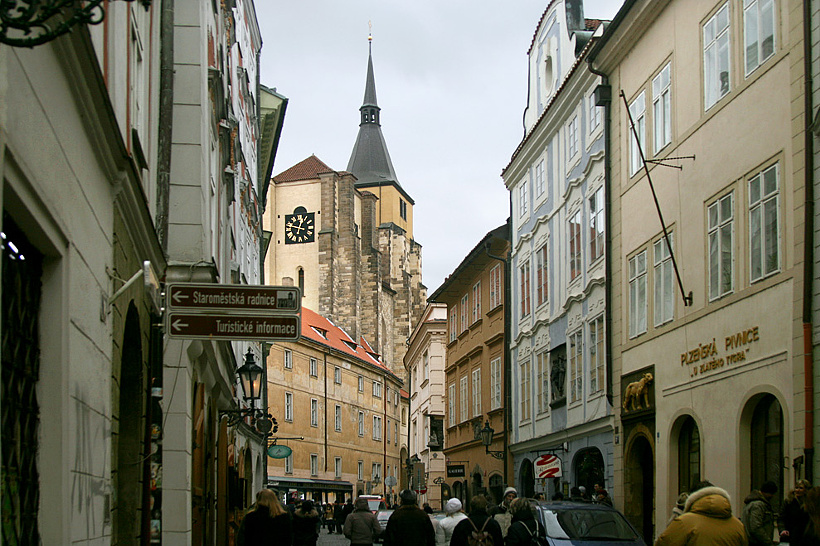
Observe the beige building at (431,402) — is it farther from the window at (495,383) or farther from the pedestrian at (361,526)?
the pedestrian at (361,526)

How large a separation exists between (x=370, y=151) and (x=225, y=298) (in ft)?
406

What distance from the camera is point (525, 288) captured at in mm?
32375

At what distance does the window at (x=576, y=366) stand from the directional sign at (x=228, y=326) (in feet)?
59.7

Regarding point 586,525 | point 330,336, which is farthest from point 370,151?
point 586,525

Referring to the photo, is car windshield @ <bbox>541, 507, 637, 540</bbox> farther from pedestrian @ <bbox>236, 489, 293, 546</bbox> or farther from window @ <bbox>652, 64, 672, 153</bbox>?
window @ <bbox>652, 64, 672, 153</bbox>

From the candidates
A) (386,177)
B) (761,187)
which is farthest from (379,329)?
(761,187)

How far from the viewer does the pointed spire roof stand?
12731 cm

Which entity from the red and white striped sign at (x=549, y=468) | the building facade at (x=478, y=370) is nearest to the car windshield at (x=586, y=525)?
the red and white striped sign at (x=549, y=468)

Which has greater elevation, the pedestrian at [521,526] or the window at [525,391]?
the window at [525,391]

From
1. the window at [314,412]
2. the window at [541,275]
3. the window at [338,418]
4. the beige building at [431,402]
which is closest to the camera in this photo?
the window at [541,275]

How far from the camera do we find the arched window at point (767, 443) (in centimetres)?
1544

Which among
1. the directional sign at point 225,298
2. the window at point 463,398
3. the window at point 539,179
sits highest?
the window at point 539,179

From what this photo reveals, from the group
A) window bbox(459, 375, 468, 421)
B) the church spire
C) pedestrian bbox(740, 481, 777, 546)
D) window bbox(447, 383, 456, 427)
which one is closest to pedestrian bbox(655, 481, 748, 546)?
pedestrian bbox(740, 481, 777, 546)

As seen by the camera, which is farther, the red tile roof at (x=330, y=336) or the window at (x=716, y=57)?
the red tile roof at (x=330, y=336)
